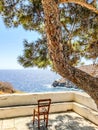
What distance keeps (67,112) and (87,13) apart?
3.17 metres

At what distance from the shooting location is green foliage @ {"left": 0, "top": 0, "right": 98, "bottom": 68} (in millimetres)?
4840

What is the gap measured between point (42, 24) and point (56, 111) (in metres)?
2.79

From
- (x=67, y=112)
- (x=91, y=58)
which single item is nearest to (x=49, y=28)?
(x=91, y=58)

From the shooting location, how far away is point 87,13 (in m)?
4.97

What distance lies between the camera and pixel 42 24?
5184 millimetres

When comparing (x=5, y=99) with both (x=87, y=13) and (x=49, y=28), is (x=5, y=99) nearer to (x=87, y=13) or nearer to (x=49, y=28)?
(x=87, y=13)

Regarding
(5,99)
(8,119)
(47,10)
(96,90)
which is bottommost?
(8,119)

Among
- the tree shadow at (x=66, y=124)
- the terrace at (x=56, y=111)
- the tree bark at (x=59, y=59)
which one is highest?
the tree bark at (x=59, y=59)

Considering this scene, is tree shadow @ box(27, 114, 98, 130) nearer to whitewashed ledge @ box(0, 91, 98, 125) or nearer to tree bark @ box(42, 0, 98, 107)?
whitewashed ledge @ box(0, 91, 98, 125)

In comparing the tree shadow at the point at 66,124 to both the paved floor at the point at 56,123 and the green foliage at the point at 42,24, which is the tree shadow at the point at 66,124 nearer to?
the paved floor at the point at 56,123

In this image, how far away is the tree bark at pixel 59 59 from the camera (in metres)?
2.60

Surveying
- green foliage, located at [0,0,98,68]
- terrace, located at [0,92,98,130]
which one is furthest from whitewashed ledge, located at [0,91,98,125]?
green foliage, located at [0,0,98,68]

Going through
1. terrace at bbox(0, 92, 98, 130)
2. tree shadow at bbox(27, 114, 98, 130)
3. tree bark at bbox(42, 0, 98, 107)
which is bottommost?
tree shadow at bbox(27, 114, 98, 130)

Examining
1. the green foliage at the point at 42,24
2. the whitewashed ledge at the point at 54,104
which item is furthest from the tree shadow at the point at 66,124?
the green foliage at the point at 42,24
